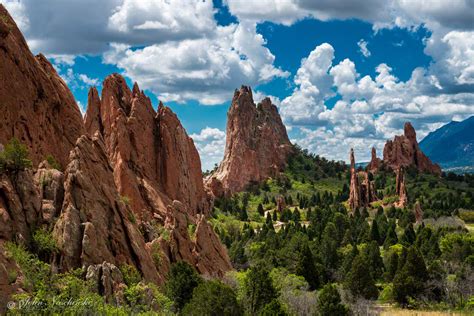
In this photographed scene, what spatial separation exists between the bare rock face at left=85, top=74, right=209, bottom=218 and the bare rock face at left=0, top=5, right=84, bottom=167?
18626 mm

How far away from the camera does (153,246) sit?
1997 inches

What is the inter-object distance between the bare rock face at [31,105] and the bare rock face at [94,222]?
17.7 ft

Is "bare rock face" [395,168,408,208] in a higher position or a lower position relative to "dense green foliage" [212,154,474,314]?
higher

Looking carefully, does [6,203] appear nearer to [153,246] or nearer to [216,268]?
[153,246]

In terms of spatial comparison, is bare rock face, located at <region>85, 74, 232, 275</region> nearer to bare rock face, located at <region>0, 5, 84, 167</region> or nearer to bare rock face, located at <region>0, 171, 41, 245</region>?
bare rock face, located at <region>0, 5, 84, 167</region>

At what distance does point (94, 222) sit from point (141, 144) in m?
41.2

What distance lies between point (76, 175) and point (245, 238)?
78034 mm

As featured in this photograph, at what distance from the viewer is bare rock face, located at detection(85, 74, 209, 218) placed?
7331cm

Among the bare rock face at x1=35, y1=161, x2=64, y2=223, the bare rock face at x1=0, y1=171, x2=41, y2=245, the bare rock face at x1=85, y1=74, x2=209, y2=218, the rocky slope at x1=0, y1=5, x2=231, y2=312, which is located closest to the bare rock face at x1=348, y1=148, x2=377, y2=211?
the bare rock face at x1=85, y1=74, x2=209, y2=218

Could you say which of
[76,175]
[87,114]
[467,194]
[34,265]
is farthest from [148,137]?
[467,194]

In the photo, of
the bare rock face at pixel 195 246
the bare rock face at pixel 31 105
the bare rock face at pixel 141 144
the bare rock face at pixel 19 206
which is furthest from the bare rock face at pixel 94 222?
the bare rock face at pixel 141 144

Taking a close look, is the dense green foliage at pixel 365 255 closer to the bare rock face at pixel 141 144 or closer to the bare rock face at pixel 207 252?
the bare rock face at pixel 207 252

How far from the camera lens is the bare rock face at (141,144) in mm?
73312

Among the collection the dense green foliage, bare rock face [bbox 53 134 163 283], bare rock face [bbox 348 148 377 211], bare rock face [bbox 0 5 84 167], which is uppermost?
bare rock face [bbox 0 5 84 167]
